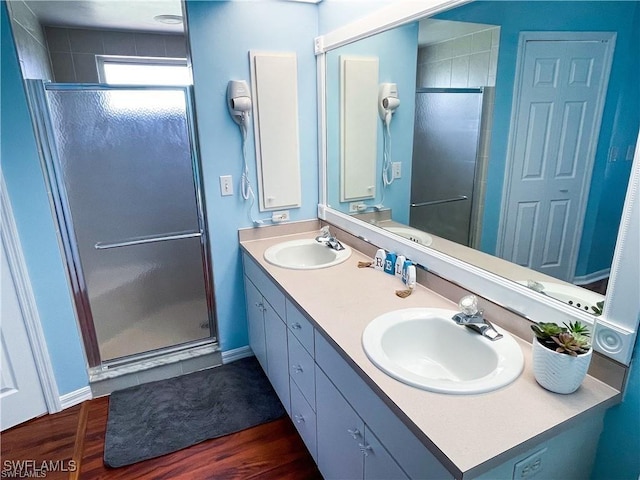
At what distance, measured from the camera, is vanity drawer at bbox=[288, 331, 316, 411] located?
155 centimetres

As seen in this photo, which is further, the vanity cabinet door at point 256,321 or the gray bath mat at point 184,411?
the vanity cabinet door at point 256,321

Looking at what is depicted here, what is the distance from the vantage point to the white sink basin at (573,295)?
42.7 inches

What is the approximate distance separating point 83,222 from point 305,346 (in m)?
1.43

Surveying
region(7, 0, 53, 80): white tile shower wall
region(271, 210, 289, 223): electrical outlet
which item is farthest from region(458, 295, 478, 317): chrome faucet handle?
region(7, 0, 53, 80): white tile shower wall

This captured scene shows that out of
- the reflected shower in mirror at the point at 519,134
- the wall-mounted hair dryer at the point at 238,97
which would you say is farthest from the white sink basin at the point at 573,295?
the wall-mounted hair dryer at the point at 238,97

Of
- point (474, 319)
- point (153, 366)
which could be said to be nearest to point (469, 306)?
point (474, 319)

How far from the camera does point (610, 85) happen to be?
3.41ft

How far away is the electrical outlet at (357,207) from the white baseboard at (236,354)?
1187 millimetres

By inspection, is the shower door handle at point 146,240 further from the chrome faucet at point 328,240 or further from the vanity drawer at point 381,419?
the vanity drawer at point 381,419

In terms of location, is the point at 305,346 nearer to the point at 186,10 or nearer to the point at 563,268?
the point at 563,268

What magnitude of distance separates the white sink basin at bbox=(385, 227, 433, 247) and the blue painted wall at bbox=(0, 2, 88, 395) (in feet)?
5.79

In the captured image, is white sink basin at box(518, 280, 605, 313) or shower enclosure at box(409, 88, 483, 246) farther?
shower enclosure at box(409, 88, 483, 246)

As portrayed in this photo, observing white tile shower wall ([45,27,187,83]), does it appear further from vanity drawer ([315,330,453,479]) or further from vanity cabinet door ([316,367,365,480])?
vanity cabinet door ([316,367,365,480])

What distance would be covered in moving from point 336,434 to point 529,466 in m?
0.66
